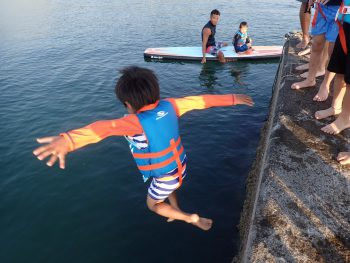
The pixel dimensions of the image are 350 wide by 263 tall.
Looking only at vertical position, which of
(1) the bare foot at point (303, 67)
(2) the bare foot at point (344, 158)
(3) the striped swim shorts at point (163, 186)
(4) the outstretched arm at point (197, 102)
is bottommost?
(3) the striped swim shorts at point (163, 186)

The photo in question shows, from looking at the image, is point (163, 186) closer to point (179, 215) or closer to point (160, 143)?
point (179, 215)

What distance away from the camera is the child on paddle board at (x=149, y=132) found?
110 inches

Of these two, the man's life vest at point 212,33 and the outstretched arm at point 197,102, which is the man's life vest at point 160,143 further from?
the man's life vest at point 212,33

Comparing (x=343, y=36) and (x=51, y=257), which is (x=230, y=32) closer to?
(x=343, y=36)

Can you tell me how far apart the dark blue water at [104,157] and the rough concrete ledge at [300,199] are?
5.32 ft

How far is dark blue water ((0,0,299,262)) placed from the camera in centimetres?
473

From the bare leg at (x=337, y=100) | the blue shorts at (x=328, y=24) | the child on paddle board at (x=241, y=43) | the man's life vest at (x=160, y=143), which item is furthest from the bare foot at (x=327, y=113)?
the child on paddle board at (x=241, y=43)

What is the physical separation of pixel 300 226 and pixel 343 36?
244 centimetres

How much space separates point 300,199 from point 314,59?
2.98m

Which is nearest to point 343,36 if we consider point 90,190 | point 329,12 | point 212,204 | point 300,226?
point 329,12

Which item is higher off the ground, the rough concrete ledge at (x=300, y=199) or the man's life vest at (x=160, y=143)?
the man's life vest at (x=160, y=143)

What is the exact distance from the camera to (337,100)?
443 cm

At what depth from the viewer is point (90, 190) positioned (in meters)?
5.90

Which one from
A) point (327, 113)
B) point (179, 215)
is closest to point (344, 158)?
point (327, 113)
